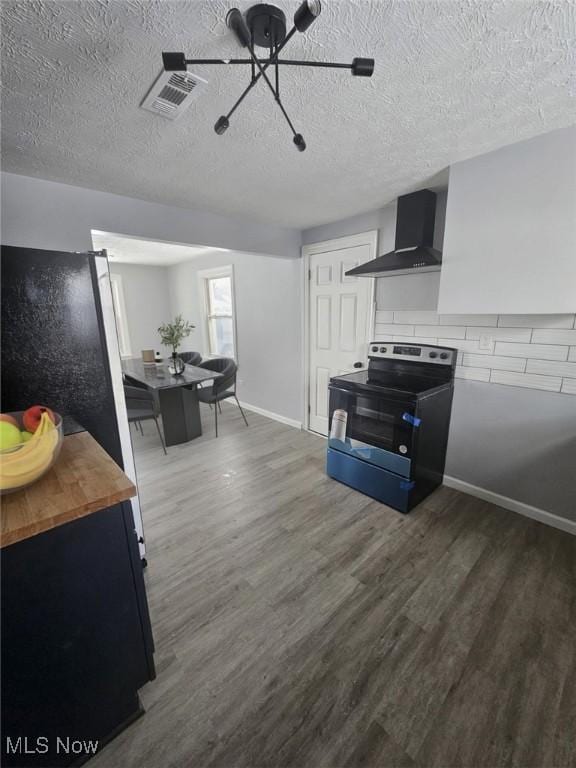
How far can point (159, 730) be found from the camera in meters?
1.12

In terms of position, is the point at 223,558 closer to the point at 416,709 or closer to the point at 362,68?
the point at 416,709

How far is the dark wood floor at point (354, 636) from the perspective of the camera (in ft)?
3.58

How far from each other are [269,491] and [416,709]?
62.3 inches

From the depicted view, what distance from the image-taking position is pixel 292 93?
1.23 meters

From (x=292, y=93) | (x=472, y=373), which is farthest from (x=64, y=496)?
(x=472, y=373)

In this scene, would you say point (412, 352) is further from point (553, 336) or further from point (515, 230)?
point (515, 230)

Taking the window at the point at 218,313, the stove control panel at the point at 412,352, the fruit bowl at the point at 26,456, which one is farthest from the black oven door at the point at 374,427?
the window at the point at 218,313

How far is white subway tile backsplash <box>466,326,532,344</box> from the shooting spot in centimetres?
207

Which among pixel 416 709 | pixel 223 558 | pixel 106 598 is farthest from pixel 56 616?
pixel 416 709

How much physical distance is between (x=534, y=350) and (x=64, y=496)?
2.62 metres

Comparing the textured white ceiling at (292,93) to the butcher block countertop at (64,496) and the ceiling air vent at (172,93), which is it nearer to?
the ceiling air vent at (172,93)

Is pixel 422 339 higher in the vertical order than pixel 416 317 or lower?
lower

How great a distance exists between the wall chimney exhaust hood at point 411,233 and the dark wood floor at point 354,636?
1805 millimetres

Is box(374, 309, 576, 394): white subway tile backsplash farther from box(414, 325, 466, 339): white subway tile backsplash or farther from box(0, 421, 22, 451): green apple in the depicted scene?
box(0, 421, 22, 451): green apple
